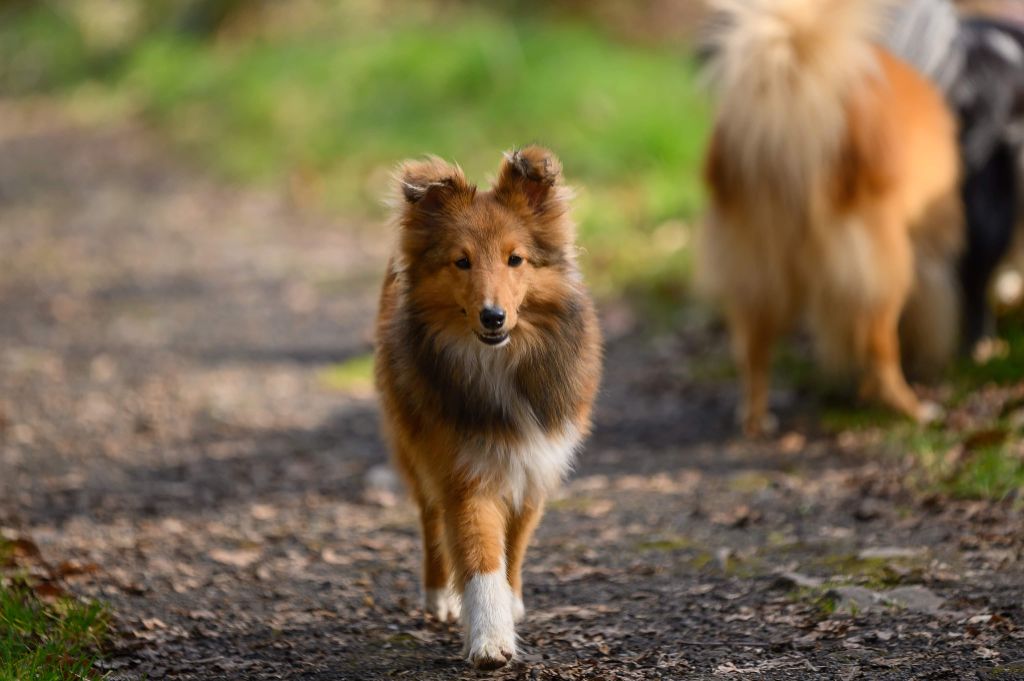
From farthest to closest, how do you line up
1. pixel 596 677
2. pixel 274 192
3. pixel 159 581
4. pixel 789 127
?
pixel 274 192, pixel 789 127, pixel 159 581, pixel 596 677

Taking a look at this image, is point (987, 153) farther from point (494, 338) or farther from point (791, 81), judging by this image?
point (494, 338)

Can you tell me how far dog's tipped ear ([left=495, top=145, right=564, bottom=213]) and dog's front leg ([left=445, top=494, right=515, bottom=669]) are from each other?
886 millimetres

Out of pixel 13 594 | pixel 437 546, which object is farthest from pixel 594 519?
pixel 13 594

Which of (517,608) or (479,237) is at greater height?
(479,237)

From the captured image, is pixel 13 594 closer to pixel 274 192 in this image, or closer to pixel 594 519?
pixel 594 519

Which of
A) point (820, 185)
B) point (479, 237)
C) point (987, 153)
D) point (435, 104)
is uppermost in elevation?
point (435, 104)

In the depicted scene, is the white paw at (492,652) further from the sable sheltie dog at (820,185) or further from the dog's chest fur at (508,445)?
the sable sheltie dog at (820,185)

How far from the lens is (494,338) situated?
3.53 metres

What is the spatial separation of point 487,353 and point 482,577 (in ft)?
2.14

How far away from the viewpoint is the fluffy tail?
5.57 m

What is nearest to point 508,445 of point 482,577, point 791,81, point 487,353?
point 487,353

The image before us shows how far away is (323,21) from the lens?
16.9 metres

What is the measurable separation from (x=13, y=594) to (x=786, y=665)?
2.29m

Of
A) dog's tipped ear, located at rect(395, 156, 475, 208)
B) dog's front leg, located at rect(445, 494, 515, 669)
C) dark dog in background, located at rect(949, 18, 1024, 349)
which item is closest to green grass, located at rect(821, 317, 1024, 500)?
dark dog in background, located at rect(949, 18, 1024, 349)
